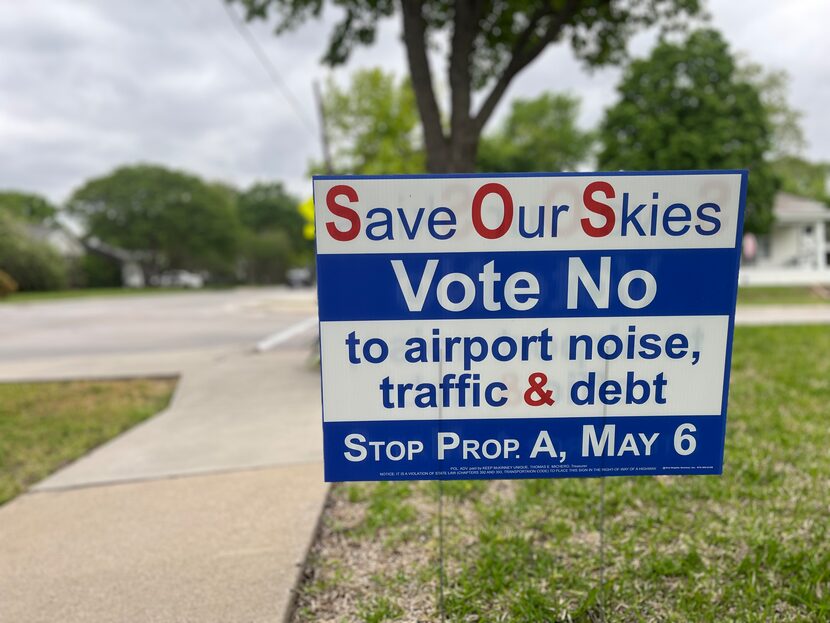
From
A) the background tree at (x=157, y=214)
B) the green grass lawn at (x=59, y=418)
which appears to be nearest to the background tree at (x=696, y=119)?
the green grass lawn at (x=59, y=418)

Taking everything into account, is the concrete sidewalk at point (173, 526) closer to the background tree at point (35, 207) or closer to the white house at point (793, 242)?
the white house at point (793, 242)

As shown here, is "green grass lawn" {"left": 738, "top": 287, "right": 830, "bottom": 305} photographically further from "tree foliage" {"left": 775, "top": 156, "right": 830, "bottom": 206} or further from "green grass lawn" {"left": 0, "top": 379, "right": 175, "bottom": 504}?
"green grass lawn" {"left": 0, "top": 379, "right": 175, "bottom": 504}

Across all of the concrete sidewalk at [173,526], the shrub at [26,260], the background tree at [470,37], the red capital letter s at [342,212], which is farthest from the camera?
the shrub at [26,260]

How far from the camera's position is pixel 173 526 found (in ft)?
10.6

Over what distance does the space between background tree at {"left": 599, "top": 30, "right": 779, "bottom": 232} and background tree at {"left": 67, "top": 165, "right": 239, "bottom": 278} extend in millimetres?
42199

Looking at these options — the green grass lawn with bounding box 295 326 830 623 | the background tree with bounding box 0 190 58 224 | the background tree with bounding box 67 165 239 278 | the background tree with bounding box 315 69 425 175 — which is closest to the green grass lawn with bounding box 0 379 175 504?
the green grass lawn with bounding box 295 326 830 623

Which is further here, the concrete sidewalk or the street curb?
the concrete sidewalk

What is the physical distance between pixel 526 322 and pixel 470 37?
643cm

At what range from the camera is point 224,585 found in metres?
2.61

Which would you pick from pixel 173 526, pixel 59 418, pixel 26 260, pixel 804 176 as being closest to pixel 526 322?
pixel 173 526

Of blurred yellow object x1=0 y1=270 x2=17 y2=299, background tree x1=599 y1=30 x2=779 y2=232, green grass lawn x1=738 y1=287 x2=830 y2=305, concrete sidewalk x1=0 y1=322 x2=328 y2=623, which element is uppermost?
background tree x1=599 y1=30 x2=779 y2=232

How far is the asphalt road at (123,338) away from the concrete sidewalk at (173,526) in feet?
14.1

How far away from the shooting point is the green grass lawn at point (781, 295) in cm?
1892

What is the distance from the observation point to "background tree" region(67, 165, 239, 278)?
53500 mm
